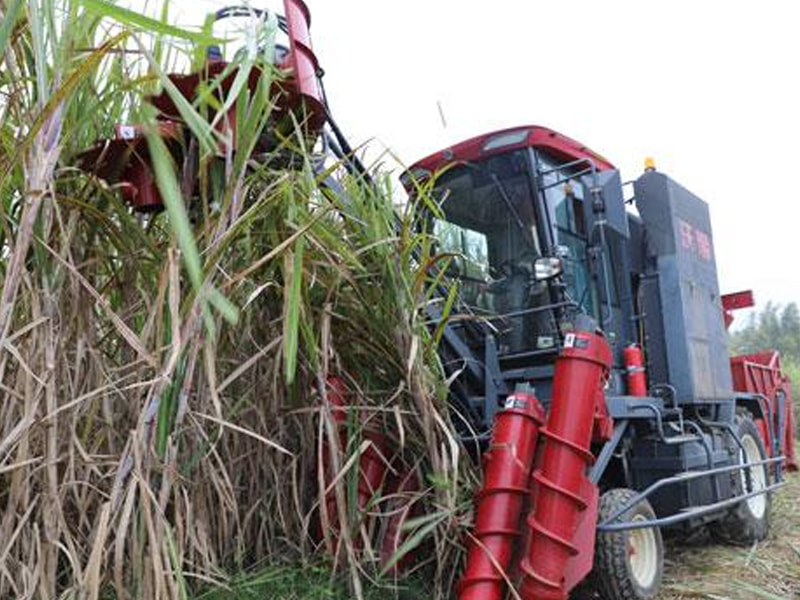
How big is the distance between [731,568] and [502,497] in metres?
2.02

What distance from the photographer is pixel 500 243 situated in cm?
372

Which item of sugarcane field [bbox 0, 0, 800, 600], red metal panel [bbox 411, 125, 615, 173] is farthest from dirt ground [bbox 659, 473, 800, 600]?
red metal panel [bbox 411, 125, 615, 173]

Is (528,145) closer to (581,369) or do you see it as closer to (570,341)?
(570,341)

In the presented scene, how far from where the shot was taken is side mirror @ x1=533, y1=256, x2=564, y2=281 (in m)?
3.35

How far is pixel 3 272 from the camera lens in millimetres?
1723

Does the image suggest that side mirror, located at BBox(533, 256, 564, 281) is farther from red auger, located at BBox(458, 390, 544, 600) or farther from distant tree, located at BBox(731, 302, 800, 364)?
distant tree, located at BBox(731, 302, 800, 364)

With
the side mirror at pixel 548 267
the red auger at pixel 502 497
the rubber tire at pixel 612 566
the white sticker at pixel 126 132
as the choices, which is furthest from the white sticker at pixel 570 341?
the white sticker at pixel 126 132

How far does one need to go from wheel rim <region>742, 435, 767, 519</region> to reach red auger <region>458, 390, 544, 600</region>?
8.53 ft

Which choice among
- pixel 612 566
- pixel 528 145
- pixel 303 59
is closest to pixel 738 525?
pixel 612 566

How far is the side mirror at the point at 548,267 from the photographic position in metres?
3.35

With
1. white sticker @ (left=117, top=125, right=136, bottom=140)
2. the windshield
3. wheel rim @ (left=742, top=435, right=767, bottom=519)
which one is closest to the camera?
white sticker @ (left=117, top=125, right=136, bottom=140)

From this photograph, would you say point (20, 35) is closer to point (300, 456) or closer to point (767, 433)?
point (300, 456)

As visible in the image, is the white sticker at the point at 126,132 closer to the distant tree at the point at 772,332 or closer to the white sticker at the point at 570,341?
the white sticker at the point at 570,341

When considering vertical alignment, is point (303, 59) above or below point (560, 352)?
above
